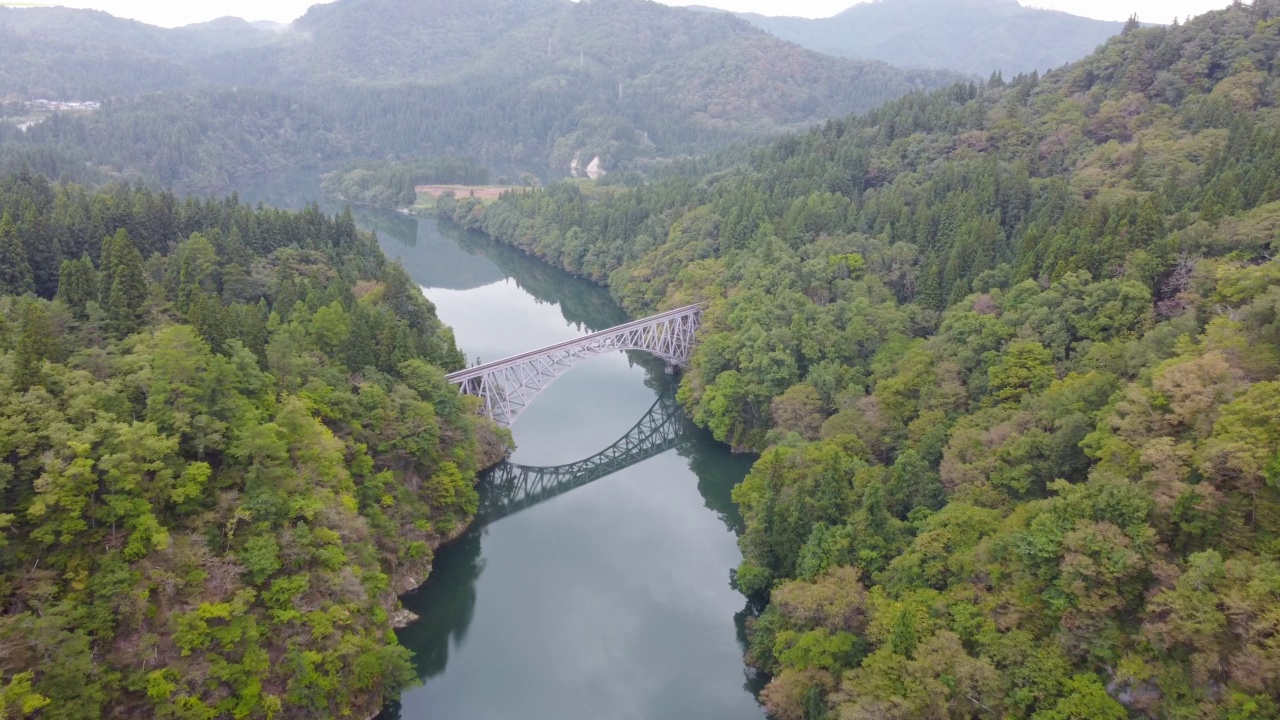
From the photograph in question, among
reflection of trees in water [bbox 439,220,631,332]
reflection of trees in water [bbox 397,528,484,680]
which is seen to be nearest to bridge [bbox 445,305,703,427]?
reflection of trees in water [bbox 397,528,484,680]

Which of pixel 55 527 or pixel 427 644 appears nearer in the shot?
pixel 55 527

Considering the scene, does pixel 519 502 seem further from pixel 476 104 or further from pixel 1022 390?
pixel 476 104

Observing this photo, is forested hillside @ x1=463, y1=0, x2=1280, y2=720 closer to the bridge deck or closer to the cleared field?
the bridge deck

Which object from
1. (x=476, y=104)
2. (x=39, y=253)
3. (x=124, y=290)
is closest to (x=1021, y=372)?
(x=124, y=290)

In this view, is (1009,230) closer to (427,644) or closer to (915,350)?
(915,350)

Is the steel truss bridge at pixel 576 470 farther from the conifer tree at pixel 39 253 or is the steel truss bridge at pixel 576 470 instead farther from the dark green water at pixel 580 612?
the conifer tree at pixel 39 253

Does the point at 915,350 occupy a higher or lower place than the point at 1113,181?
lower

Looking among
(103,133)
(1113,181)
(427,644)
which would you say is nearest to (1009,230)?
(1113,181)
